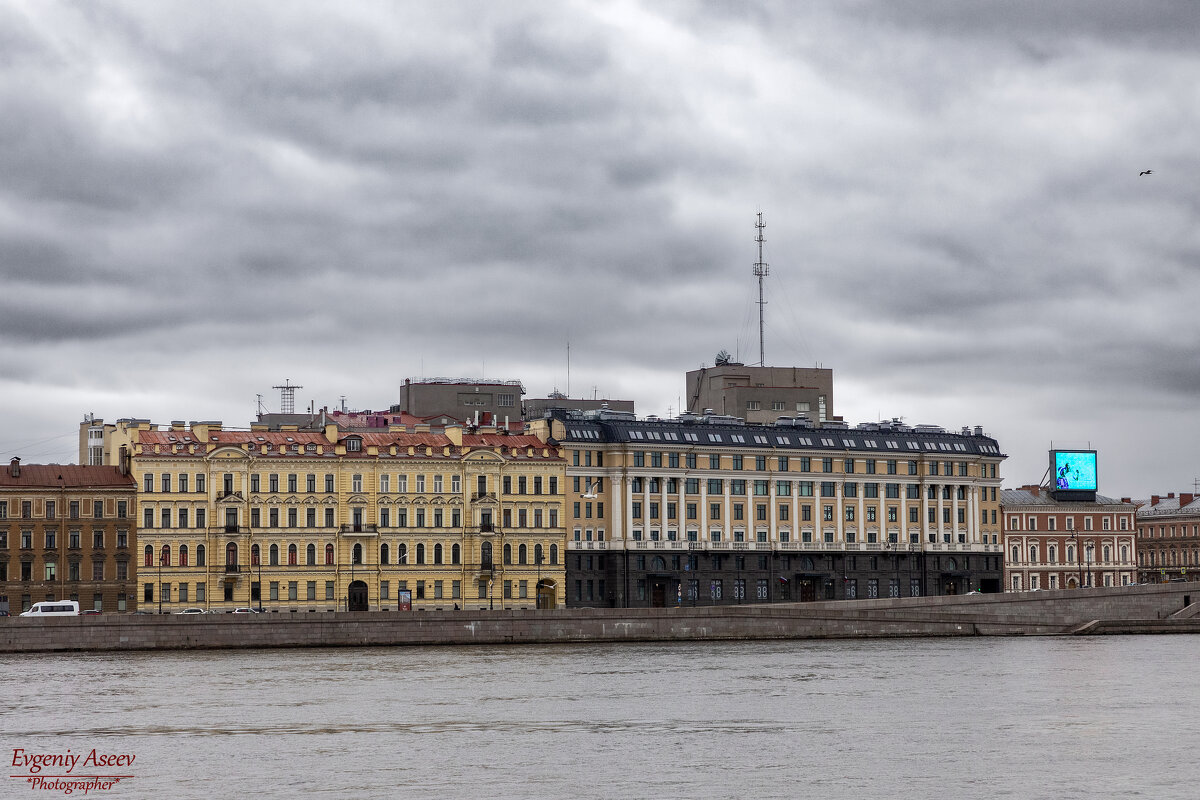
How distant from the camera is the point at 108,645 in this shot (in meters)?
71.2

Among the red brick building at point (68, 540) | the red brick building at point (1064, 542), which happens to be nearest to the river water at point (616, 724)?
the red brick building at point (68, 540)

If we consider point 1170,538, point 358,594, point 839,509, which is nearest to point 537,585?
point 358,594

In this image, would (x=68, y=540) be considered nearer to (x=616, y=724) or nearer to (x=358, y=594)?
(x=358, y=594)

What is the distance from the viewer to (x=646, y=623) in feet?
263

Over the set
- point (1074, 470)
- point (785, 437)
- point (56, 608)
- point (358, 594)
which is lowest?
point (56, 608)

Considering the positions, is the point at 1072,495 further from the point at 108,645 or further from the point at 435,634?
the point at 108,645

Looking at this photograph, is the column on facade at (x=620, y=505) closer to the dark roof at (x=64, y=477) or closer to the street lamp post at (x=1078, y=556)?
the dark roof at (x=64, y=477)

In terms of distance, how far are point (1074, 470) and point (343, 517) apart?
2116 inches

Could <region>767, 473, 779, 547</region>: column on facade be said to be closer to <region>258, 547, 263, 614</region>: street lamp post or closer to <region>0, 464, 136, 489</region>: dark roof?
<region>258, 547, 263, 614</region>: street lamp post

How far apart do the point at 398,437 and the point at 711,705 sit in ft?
165

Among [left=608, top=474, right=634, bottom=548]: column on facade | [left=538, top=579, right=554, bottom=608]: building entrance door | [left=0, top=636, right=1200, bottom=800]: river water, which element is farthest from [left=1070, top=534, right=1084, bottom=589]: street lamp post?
[left=0, top=636, right=1200, bottom=800]: river water

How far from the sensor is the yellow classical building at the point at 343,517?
90.8 m

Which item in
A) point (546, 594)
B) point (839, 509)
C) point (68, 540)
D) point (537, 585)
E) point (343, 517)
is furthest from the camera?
point (839, 509)

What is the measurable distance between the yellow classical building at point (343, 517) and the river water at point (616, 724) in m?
21.8
